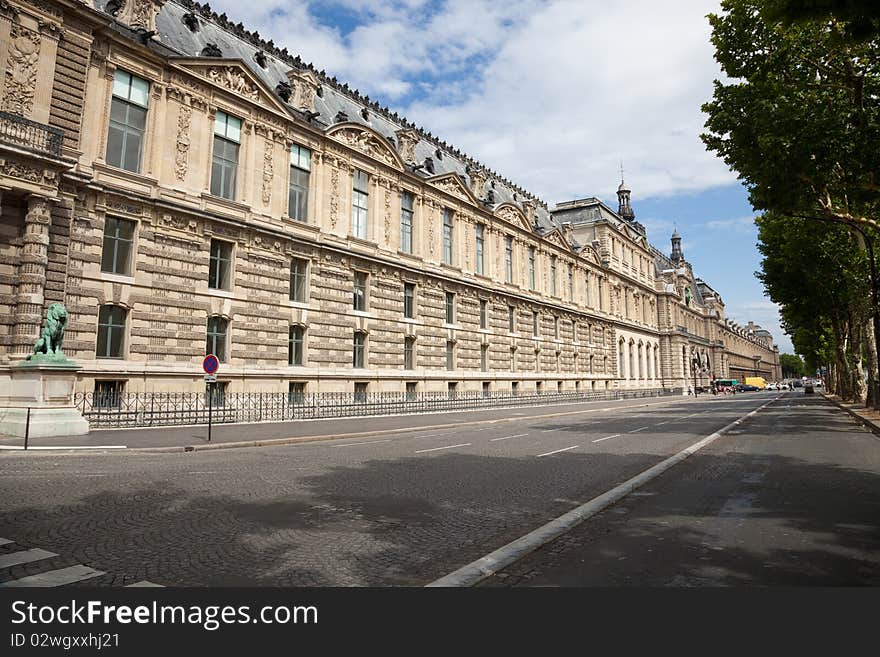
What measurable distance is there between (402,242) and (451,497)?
97.2 feet

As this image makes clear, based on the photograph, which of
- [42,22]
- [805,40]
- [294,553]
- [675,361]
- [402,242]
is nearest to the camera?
[294,553]

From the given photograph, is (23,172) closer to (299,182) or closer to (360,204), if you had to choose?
(299,182)

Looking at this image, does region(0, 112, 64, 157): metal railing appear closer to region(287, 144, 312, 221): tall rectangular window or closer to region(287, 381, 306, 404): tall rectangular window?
region(287, 144, 312, 221): tall rectangular window

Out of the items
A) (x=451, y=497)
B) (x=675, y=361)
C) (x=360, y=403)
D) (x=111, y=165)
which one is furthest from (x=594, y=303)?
(x=451, y=497)

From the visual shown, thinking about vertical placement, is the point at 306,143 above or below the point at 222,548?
above

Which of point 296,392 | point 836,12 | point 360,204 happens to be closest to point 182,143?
point 360,204

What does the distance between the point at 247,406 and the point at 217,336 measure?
356cm

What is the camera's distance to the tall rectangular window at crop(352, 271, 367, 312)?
32500mm

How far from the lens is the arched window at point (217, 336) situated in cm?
2503

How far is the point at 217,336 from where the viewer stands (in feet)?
83.3

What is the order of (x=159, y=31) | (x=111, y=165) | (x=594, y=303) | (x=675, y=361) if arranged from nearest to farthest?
(x=111, y=165)
(x=159, y=31)
(x=594, y=303)
(x=675, y=361)

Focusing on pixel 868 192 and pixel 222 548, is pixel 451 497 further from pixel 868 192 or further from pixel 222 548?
pixel 868 192

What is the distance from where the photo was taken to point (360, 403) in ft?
97.9

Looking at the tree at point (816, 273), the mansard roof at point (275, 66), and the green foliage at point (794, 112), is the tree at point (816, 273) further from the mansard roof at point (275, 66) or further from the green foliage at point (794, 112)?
the mansard roof at point (275, 66)
